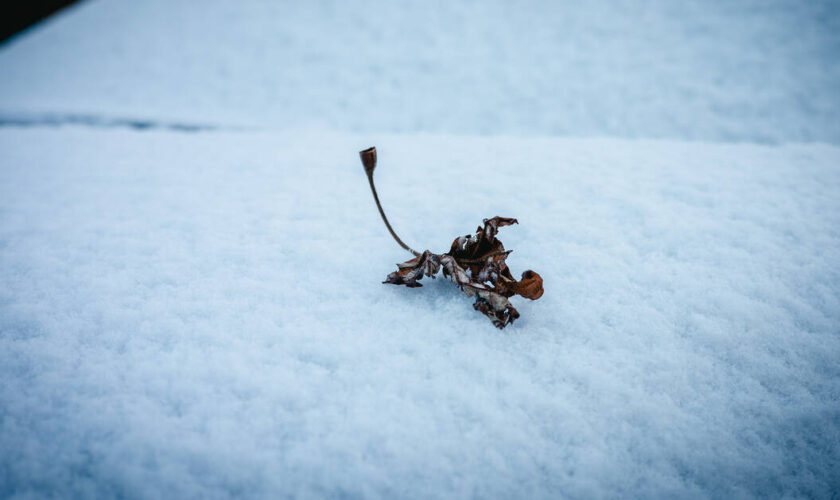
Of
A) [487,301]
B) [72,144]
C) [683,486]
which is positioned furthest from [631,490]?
[72,144]

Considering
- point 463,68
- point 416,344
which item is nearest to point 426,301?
point 416,344

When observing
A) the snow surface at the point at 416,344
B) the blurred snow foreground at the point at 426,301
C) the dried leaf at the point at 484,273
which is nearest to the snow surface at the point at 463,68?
the blurred snow foreground at the point at 426,301

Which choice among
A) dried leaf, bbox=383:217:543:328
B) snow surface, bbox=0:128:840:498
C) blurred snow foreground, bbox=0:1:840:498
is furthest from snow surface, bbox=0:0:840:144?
dried leaf, bbox=383:217:543:328

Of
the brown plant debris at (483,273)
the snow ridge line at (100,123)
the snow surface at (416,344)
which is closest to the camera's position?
the snow surface at (416,344)

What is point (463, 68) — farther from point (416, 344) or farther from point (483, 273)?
point (416, 344)

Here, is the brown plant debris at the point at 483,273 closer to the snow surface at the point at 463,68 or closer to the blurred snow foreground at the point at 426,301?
the blurred snow foreground at the point at 426,301

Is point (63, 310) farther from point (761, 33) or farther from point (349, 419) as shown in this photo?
point (761, 33)
